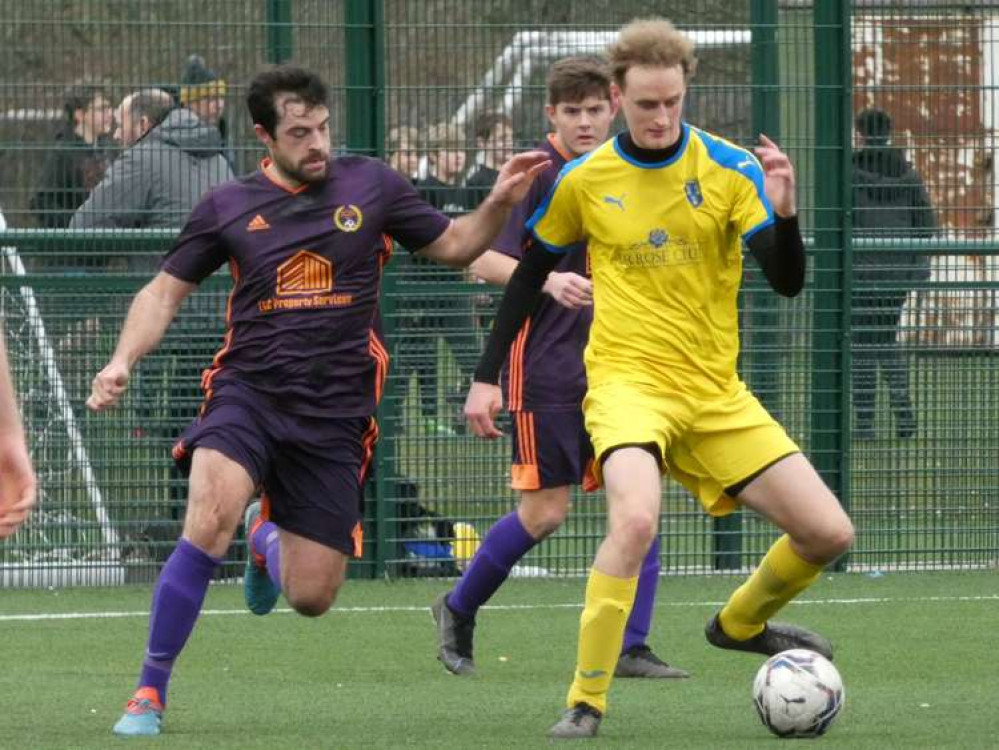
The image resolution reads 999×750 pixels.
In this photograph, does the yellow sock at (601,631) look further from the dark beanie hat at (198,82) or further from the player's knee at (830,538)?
the dark beanie hat at (198,82)

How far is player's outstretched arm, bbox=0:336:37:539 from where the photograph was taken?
4.39 m

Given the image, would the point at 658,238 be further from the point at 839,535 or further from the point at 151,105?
the point at 151,105

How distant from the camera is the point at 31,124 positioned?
1101cm

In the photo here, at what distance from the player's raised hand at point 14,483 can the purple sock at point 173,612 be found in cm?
246

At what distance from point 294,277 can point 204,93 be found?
3.94m

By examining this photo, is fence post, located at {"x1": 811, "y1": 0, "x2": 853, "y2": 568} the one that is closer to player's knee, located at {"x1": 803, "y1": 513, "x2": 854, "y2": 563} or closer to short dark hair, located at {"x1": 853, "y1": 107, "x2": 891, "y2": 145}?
short dark hair, located at {"x1": 853, "y1": 107, "x2": 891, "y2": 145}

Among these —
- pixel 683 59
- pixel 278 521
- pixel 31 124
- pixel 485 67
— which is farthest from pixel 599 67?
pixel 31 124

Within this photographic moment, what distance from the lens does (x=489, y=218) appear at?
749cm

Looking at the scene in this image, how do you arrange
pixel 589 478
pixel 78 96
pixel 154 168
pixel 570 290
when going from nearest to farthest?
pixel 570 290
pixel 589 478
pixel 78 96
pixel 154 168

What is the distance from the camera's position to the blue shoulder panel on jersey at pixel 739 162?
724 cm

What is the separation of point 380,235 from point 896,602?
403cm

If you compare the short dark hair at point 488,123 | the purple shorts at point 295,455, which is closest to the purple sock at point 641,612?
the purple shorts at point 295,455

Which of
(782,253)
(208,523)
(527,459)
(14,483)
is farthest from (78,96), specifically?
(14,483)

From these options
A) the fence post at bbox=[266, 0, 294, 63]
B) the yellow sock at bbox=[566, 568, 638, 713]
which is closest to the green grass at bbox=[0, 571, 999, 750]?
the yellow sock at bbox=[566, 568, 638, 713]
